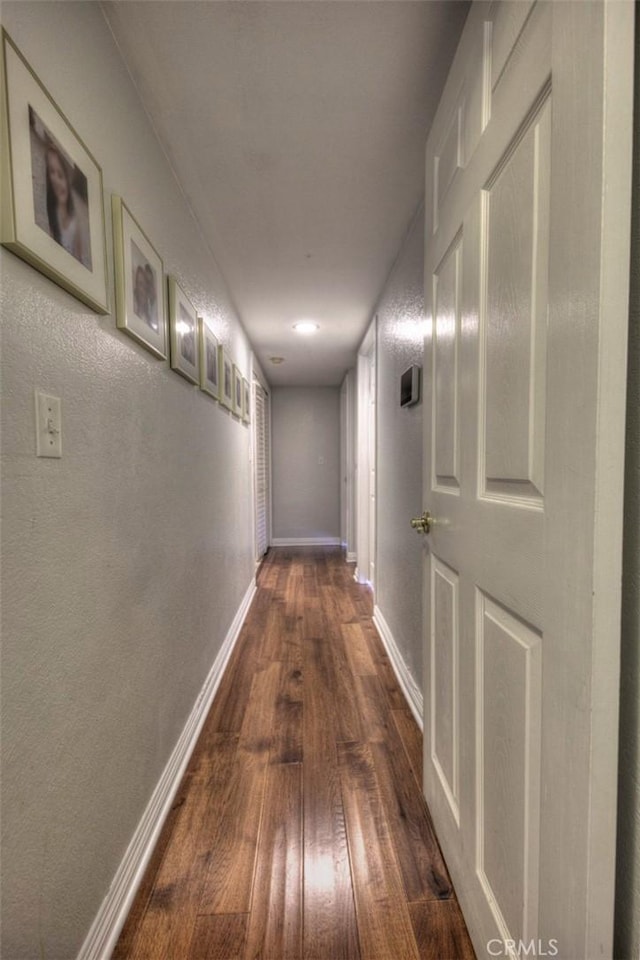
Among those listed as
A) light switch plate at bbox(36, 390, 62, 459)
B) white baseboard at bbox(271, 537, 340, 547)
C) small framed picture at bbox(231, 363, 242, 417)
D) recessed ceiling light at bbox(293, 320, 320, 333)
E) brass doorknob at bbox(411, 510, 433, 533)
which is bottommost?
white baseboard at bbox(271, 537, 340, 547)

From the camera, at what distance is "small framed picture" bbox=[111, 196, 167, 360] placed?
37.7 inches

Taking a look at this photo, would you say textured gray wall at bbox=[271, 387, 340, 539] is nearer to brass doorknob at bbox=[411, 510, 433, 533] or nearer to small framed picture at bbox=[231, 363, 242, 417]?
small framed picture at bbox=[231, 363, 242, 417]

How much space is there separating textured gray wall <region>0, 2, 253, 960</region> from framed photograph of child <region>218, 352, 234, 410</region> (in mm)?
723

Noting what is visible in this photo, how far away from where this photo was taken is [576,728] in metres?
0.52

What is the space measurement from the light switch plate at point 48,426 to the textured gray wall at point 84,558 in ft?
0.05

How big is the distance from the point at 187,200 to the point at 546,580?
1.81 meters

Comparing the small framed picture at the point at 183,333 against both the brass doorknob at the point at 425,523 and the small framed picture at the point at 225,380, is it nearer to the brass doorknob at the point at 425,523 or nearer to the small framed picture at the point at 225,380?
the small framed picture at the point at 225,380

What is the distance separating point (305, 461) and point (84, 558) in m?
4.66

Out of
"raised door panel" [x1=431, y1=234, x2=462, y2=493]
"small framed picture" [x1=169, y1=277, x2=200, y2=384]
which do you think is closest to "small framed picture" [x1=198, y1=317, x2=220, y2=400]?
"small framed picture" [x1=169, y1=277, x2=200, y2=384]

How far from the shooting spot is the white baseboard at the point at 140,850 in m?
0.84

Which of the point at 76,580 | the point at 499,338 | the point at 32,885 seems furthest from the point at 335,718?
the point at 499,338

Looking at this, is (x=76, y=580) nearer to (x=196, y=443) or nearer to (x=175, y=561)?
(x=175, y=561)

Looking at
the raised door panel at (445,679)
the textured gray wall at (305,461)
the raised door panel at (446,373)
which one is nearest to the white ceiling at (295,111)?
the raised door panel at (446,373)

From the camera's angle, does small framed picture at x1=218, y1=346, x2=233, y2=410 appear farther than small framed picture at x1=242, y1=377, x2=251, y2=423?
No
